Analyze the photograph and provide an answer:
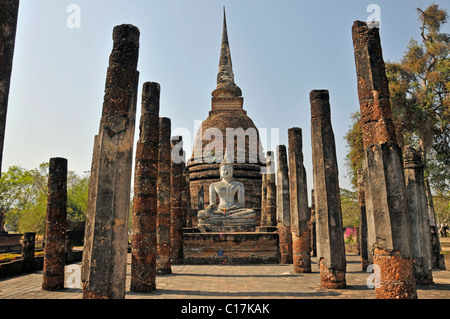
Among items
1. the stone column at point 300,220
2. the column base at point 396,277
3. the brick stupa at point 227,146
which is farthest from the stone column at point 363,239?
the brick stupa at point 227,146

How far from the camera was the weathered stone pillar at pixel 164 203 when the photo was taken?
9180 mm

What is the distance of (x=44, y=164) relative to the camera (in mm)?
28906

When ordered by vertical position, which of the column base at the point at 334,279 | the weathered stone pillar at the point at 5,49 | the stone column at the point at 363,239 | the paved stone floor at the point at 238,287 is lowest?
the paved stone floor at the point at 238,287

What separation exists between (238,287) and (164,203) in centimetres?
352

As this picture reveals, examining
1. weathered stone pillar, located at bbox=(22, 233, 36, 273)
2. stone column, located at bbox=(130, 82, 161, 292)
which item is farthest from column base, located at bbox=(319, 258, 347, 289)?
weathered stone pillar, located at bbox=(22, 233, 36, 273)

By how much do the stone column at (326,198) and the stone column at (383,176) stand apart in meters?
1.44

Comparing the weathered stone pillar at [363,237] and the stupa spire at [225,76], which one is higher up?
the stupa spire at [225,76]

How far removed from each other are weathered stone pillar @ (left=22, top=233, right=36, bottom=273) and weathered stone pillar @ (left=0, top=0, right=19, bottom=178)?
7.98 meters

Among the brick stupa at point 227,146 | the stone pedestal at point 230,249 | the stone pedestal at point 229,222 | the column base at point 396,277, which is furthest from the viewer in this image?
the brick stupa at point 227,146

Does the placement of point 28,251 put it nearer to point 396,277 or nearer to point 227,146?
point 396,277

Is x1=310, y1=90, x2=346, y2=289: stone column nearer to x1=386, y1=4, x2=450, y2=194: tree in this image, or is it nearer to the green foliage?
x1=386, y1=4, x2=450, y2=194: tree

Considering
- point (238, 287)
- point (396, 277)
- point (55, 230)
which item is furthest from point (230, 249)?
point (396, 277)

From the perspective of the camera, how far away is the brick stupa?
77.8 ft

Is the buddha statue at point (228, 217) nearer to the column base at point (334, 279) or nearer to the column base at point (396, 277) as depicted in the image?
the column base at point (334, 279)
